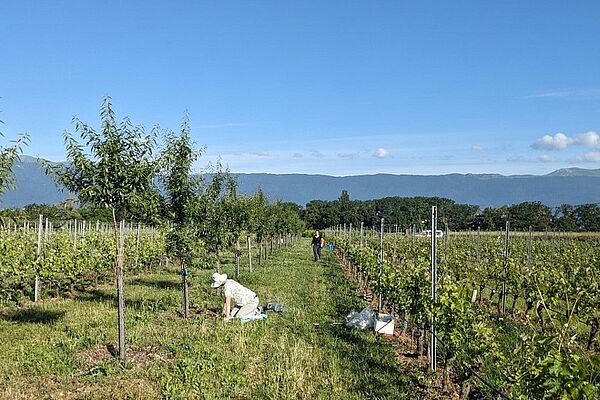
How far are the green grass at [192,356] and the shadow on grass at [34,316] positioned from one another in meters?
0.02

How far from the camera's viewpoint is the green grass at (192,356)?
7273 mm

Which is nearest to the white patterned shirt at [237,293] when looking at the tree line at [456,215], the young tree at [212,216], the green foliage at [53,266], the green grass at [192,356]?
the green grass at [192,356]

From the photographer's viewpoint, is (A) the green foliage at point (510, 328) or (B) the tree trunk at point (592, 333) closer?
(A) the green foliage at point (510, 328)

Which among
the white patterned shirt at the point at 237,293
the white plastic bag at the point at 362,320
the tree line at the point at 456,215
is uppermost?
the white patterned shirt at the point at 237,293

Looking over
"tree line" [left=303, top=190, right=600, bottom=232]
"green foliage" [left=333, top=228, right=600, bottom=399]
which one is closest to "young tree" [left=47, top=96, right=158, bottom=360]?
"green foliage" [left=333, top=228, right=600, bottom=399]

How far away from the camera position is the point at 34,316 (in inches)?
475

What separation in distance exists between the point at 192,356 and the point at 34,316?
517cm

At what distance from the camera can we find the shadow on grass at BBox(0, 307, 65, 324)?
38.0 ft

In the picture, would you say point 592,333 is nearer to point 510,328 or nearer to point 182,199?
point 510,328

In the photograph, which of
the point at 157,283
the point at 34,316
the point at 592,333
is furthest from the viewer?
the point at 157,283

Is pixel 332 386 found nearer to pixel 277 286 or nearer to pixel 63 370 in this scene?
pixel 63 370

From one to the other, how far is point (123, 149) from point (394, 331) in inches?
240

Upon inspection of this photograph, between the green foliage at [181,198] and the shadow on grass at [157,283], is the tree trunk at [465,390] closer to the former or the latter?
the green foliage at [181,198]

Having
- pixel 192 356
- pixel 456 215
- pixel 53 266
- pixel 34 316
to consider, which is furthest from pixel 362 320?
pixel 456 215
